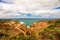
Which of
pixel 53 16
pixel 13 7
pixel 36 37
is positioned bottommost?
pixel 36 37

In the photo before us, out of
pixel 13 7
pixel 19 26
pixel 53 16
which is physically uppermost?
pixel 13 7

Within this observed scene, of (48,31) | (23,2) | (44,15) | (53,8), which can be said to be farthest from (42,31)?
(23,2)

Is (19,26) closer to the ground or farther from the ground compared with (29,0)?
closer to the ground

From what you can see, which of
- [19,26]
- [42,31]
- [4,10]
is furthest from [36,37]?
[4,10]

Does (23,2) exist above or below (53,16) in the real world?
above

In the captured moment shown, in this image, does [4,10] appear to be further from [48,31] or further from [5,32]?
[48,31]

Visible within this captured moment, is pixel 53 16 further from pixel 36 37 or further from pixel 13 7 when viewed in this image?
pixel 13 7
